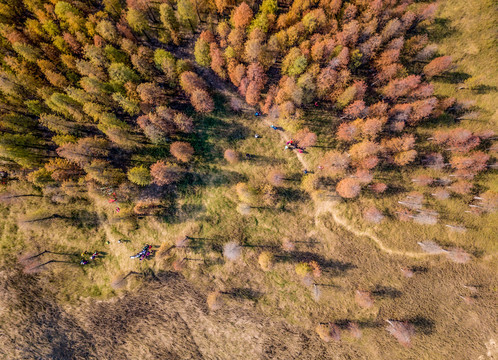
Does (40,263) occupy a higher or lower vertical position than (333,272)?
lower

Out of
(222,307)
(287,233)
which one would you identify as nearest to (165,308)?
(222,307)

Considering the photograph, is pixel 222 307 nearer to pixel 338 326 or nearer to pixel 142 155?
A: pixel 338 326

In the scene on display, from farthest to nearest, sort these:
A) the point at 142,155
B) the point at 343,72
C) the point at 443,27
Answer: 1. the point at 142,155
2. the point at 443,27
3. the point at 343,72

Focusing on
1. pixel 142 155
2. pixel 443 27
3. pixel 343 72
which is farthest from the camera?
pixel 142 155

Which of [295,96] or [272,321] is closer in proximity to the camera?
[295,96]

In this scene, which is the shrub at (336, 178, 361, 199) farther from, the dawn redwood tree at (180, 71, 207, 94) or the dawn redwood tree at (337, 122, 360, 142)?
the dawn redwood tree at (180, 71, 207, 94)
